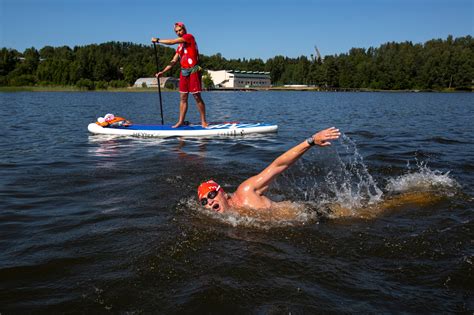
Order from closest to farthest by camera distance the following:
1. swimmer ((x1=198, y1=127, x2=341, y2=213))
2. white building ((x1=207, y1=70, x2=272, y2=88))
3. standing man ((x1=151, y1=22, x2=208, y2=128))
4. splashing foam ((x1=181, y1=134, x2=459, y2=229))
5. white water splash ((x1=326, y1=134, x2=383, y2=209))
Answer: swimmer ((x1=198, y1=127, x2=341, y2=213))
splashing foam ((x1=181, y1=134, x2=459, y2=229))
white water splash ((x1=326, y1=134, x2=383, y2=209))
standing man ((x1=151, y1=22, x2=208, y2=128))
white building ((x1=207, y1=70, x2=272, y2=88))

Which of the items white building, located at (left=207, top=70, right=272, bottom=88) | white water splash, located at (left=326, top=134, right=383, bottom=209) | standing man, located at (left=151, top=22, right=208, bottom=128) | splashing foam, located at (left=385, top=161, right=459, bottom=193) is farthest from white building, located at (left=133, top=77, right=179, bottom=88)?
splashing foam, located at (left=385, top=161, right=459, bottom=193)

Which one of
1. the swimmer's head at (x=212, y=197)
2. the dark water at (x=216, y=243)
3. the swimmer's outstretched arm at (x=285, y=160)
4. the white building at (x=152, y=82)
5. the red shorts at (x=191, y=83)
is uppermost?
the white building at (x=152, y=82)

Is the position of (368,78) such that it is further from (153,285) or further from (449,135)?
(153,285)

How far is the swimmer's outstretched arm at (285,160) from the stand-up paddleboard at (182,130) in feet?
27.1

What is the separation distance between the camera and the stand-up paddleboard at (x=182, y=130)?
14.1 metres

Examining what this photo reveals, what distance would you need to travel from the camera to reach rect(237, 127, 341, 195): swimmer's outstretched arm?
529cm

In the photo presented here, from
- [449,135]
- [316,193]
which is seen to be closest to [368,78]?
[449,135]

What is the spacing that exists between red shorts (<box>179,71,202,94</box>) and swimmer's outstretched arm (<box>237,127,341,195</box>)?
8590 mm

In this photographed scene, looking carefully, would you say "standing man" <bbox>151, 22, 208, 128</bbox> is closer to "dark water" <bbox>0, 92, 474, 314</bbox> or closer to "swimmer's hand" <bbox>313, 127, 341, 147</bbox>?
"dark water" <bbox>0, 92, 474, 314</bbox>

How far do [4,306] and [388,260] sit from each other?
4062mm

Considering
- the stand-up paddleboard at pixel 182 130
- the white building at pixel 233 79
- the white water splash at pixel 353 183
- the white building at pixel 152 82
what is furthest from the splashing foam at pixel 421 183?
the white building at pixel 233 79


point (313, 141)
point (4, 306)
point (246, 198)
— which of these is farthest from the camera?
point (246, 198)

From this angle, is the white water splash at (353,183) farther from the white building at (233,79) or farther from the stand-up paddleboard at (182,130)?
the white building at (233,79)

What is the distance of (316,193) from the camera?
8312 millimetres
